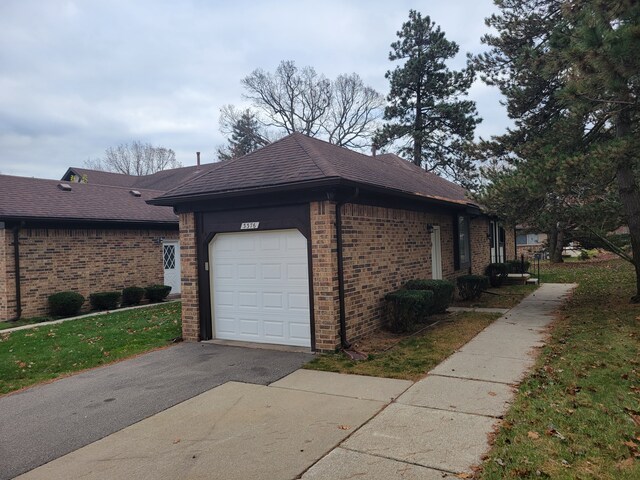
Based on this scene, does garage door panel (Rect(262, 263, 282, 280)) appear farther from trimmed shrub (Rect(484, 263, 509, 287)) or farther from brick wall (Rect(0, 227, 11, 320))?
trimmed shrub (Rect(484, 263, 509, 287))

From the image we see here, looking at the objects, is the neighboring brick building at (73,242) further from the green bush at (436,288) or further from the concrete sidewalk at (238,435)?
the green bush at (436,288)

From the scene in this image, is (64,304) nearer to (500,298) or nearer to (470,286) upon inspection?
(470,286)

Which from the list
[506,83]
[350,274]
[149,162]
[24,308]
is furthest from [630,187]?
[149,162]

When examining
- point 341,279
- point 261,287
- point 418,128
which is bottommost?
point 261,287

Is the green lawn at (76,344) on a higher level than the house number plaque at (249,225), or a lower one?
lower

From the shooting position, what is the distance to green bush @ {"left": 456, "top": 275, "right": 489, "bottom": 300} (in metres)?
A: 13.2

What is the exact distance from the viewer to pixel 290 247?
26.2ft

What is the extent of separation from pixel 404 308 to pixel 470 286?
5.39m

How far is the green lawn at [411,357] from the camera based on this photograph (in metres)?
6.33

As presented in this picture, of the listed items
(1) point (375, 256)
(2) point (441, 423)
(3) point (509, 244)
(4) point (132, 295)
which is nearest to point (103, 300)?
(4) point (132, 295)

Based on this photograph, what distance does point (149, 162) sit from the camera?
55.8m

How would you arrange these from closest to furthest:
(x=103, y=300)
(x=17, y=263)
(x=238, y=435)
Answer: (x=238, y=435) → (x=17, y=263) → (x=103, y=300)

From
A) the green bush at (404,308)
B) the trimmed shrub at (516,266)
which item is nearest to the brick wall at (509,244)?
the trimmed shrub at (516,266)

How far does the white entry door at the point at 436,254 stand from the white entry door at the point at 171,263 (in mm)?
9931
